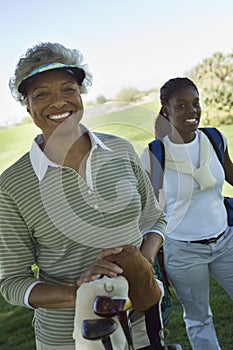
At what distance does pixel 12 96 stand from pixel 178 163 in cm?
104

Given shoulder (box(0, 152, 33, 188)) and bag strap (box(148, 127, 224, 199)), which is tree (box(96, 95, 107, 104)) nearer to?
bag strap (box(148, 127, 224, 199))

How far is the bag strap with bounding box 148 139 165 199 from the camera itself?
2484mm

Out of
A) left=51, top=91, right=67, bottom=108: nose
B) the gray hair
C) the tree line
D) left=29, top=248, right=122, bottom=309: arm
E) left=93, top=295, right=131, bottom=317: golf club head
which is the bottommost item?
the tree line

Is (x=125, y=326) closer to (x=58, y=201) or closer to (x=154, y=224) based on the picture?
(x=58, y=201)

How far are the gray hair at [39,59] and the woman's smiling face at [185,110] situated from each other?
1008 mm

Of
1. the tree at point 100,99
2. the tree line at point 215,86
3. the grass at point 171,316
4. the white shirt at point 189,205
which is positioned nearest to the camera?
the grass at point 171,316

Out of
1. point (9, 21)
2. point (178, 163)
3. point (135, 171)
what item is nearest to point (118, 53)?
point (9, 21)

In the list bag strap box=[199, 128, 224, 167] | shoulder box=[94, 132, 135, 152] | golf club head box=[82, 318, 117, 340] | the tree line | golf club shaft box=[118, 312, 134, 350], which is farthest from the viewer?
the tree line

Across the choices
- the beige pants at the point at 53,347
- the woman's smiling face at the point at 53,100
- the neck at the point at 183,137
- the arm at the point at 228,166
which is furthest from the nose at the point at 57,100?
the arm at the point at 228,166

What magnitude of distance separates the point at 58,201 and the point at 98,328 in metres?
0.50

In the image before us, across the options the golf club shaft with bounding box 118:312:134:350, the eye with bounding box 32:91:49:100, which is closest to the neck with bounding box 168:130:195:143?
the eye with bounding box 32:91:49:100

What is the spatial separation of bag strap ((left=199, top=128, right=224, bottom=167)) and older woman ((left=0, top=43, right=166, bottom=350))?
3.20 feet

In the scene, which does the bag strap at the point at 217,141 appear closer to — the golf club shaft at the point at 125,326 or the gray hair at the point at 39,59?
the gray hair at the point at 39,59

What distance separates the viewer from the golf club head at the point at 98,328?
1220 mm
